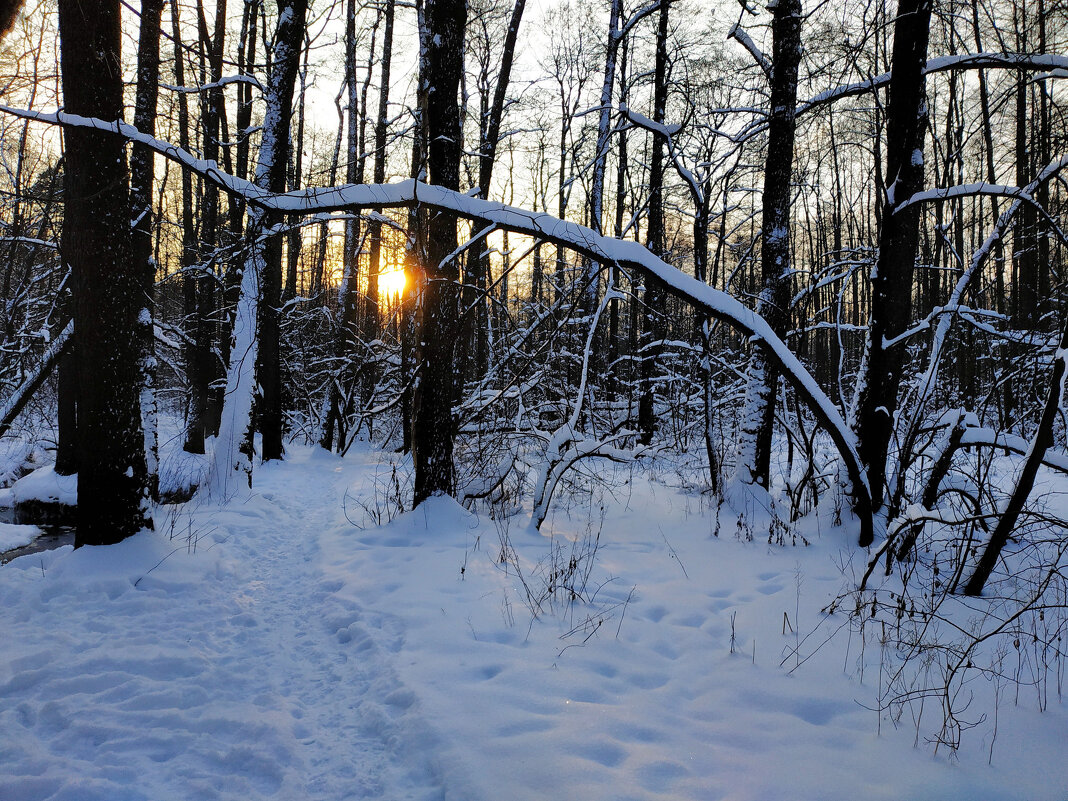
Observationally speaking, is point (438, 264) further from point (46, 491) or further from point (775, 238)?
point (46, 491)

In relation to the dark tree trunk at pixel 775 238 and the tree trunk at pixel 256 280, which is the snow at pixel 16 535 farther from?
the dark tree trunk at pixel 775 238

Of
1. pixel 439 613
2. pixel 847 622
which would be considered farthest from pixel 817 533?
pixel 439 613

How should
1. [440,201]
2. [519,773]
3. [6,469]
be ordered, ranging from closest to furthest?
[519,773] < [440,201] < [6,469]

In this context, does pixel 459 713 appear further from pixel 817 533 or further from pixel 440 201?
pixel 817 533

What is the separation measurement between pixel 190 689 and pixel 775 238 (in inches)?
291

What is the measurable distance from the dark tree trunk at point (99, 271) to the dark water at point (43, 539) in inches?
77.0

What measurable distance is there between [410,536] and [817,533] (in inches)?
177

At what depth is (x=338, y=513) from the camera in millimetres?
7879

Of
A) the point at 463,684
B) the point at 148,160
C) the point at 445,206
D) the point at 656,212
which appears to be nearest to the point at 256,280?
the point at 148,160

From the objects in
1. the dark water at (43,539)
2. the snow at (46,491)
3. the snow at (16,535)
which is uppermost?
the snow at (46,491)

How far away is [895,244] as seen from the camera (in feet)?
17.6

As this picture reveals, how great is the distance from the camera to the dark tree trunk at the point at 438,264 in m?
6.51

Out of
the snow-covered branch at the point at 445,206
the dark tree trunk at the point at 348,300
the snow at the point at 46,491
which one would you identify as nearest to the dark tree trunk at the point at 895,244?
the snow-covered branch at the point at 445,206

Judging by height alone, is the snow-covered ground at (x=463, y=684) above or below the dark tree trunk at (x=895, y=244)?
below
